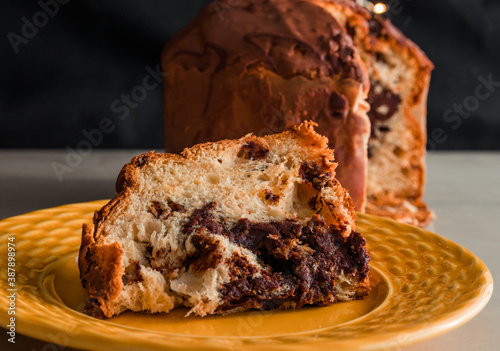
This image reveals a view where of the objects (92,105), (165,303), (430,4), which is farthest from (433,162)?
(165,303)

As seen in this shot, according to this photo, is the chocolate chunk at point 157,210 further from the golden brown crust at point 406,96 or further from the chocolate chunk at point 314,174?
the golden brown crust at point 406,96

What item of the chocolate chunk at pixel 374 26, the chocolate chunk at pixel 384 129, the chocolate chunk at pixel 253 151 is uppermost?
the chocolate chunk at pixel 374 26

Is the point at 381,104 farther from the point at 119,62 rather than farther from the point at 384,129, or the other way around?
the point at 119,62

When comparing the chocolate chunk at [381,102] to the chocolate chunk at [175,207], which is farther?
the chocolate chunk at [381,102]

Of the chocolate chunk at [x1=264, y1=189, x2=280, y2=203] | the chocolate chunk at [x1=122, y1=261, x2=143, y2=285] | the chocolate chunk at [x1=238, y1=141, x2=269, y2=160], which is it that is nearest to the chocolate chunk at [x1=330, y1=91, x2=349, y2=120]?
the chocolate chunk at [x1=238, y1=141, x2=269, y2=160]

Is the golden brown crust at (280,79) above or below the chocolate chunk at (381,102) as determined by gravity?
above

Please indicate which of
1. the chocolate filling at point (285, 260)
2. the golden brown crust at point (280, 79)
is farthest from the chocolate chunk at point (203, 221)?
the golden brown crust at point (280, 79)
